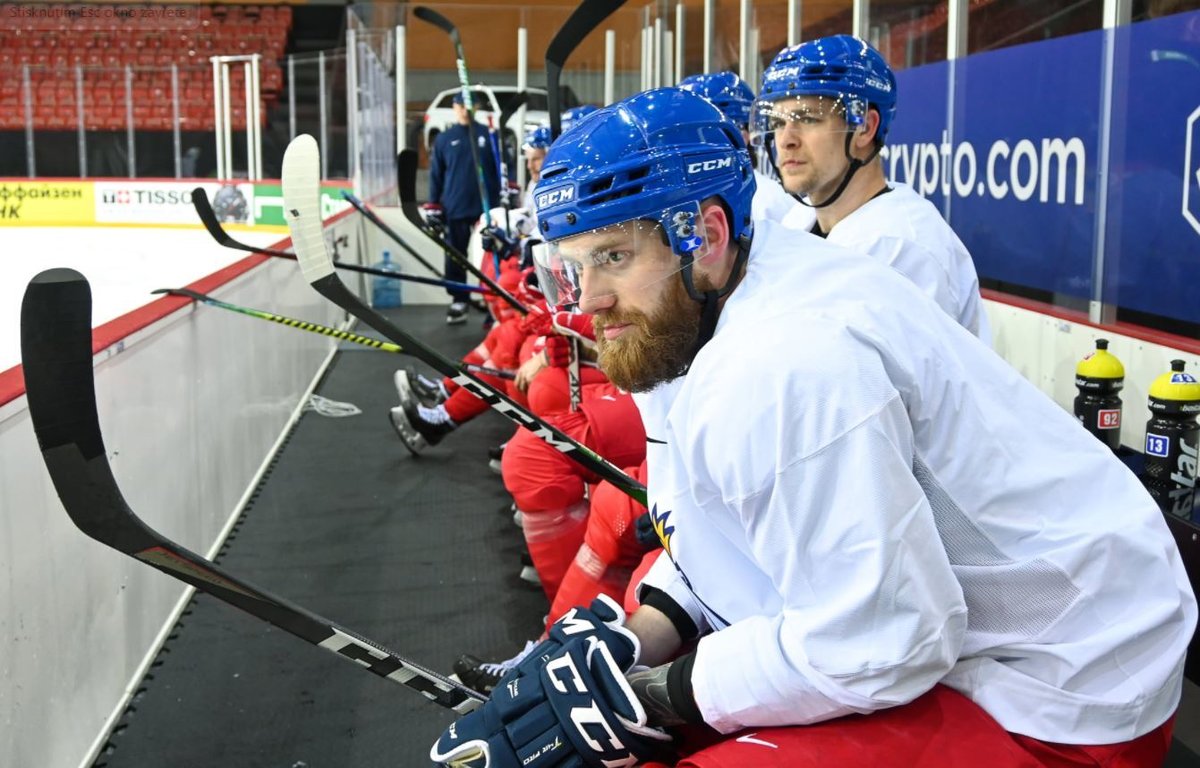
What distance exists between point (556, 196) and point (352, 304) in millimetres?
1111

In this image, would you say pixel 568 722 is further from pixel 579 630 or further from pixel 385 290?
pixel 385 290

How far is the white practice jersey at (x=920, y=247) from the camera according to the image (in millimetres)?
2117

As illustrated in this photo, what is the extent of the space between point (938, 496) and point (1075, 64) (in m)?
2.03

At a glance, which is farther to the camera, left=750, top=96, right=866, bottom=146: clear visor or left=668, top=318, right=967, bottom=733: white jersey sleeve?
left=750, top=96, right=866, bottom=146: clear visor

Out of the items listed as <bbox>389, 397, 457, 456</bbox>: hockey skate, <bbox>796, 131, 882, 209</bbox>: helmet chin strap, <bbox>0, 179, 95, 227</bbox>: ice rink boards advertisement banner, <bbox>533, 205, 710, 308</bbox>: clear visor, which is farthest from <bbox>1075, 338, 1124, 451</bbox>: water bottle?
<bbox>0, 179, 95, 227</bbox>: ice rink boards advertisement banner

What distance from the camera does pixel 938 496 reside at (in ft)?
3.62

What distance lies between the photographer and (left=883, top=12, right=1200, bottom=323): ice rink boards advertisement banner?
239 cm

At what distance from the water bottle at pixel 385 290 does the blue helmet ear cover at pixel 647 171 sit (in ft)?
23.3

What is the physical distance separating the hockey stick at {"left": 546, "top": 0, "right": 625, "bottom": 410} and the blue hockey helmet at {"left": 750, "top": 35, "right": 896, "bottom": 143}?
36 centimetres

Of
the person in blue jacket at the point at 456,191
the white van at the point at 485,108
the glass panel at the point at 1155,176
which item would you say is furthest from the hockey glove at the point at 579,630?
the white van at the point at 485,108

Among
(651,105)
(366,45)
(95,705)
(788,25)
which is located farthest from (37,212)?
(651,105)

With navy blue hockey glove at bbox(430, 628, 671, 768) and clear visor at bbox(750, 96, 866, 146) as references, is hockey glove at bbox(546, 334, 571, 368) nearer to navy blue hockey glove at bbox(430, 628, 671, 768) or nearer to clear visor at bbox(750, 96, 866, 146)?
clear visor at bbox(750, 96, 866, 146)

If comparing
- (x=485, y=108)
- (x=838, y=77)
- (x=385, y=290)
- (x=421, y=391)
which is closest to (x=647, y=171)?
(x=838, y=77)

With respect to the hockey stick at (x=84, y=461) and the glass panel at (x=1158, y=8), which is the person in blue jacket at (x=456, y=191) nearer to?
the glass panel at (x=1158, y=8)
